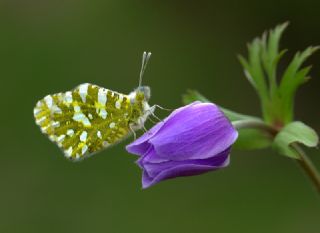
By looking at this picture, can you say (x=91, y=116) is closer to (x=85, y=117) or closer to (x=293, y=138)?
(x=85, y=117)

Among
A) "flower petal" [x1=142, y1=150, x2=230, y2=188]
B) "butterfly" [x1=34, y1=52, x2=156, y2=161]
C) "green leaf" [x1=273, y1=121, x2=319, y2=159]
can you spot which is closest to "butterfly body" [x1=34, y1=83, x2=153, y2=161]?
"butterfly" [x1=34, y1=52, x2=156, y2=161]

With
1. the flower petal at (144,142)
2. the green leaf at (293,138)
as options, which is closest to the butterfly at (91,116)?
the flower petal at (144,142)

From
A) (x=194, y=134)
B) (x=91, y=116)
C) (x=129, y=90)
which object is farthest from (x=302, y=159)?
(x=129, y=90)

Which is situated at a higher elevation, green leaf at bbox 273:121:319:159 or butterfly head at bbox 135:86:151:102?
butterfly head at bbox 135:86:151:102

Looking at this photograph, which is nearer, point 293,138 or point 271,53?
point 293,138

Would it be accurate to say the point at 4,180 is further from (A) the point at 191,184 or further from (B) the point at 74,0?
(B) the point at 74,0

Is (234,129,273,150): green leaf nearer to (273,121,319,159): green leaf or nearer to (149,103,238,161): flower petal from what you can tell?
(273,121,319,159): green leaf

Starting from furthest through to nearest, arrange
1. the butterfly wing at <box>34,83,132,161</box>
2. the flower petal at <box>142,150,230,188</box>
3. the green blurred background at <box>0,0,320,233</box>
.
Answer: the green blurred background at <box>0,0,320,233</box>
the butterfly wing at <box>34,83,132,161</box>
the flower petal at <box>142,150,230,188</box>
